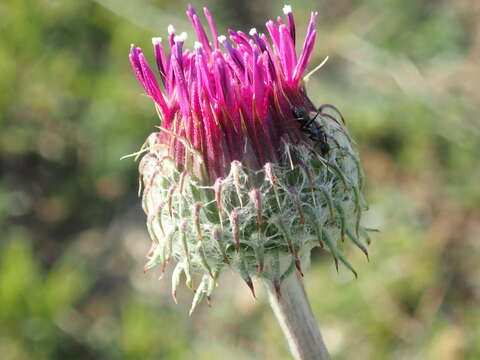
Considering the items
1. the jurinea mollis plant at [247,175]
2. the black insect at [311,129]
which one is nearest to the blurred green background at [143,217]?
the jurinea mollis plant at [247,175]

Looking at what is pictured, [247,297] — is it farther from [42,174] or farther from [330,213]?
[330,213]

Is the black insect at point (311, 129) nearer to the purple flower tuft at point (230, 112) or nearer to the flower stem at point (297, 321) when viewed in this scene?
the purple flower tuft at point (230, 112)

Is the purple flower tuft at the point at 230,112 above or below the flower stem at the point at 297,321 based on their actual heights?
above

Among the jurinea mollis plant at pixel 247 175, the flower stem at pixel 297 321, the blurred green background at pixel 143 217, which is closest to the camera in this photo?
the jurinea mollis plant at pixel 247 175

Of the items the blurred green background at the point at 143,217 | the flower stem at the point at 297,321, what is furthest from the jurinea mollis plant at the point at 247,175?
the blurred green background at the point at 143,217

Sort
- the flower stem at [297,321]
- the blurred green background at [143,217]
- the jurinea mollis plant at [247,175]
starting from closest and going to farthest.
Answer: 1. the jurinea mollis plant at [247,175]
2. the flower stem at [297,321]
3. the blurred green background at [143,217]

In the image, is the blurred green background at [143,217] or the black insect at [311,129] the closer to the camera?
the black insect at [311,129]
